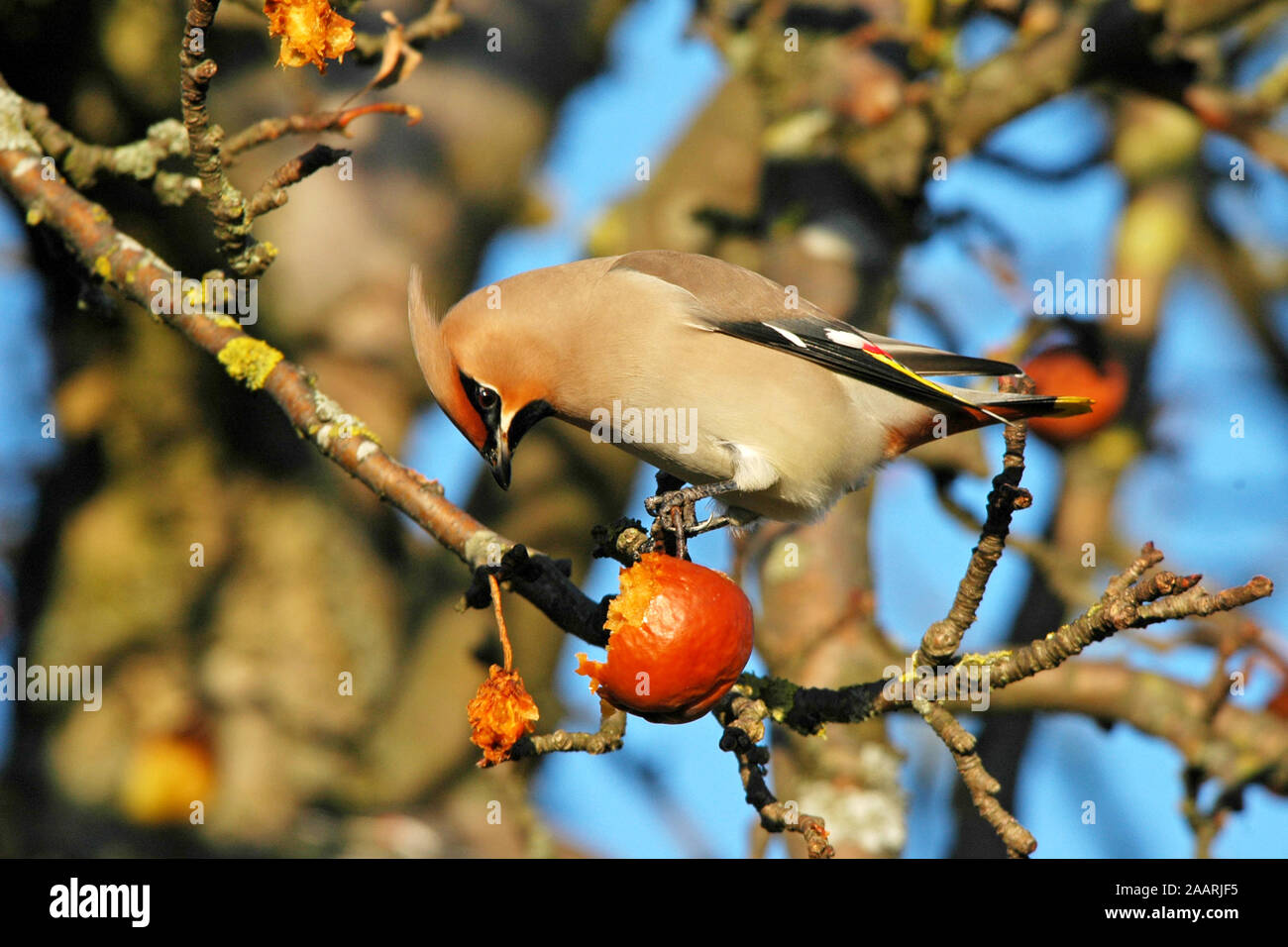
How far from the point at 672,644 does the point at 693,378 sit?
1.02 meters

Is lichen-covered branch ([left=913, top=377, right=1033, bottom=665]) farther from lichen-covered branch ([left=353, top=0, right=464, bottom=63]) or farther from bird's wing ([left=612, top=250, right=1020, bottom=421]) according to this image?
lichen-covered branch ([left=353, top=0, right=464, bottom=63])

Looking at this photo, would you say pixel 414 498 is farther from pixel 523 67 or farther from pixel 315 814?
pixel 523 67

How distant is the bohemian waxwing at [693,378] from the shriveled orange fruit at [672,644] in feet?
2.26

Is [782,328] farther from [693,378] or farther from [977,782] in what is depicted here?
[977,782]

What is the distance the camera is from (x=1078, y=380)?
12.9ft

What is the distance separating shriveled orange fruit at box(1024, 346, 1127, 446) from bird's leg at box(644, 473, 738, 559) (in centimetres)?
150

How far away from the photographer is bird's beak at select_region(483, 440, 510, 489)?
2.87m

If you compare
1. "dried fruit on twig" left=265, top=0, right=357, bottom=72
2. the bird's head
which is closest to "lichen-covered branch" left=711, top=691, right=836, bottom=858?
the bird's head

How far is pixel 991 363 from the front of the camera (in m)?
2.80

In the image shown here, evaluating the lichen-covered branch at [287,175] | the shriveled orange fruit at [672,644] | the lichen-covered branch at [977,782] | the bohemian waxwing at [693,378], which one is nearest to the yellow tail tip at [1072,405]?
the bohemian waxwing at [693,378]

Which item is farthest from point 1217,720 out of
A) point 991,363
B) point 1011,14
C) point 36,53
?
point 36,53

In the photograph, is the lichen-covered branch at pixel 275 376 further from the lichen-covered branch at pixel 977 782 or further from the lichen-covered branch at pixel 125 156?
the lichen-covered branch at pixel 977 782

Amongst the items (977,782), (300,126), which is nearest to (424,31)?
(300,126)

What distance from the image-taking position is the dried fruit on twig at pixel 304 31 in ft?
6.76
